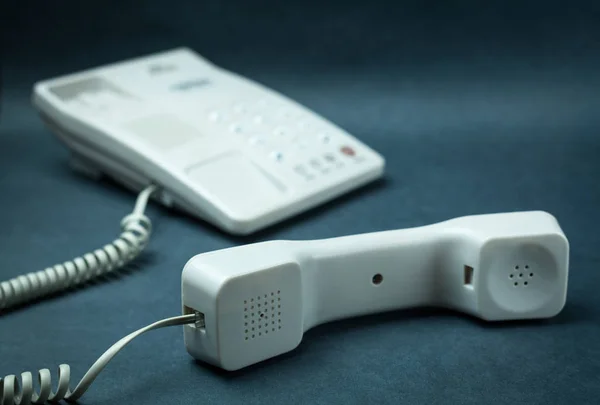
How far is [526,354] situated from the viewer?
44.4 inches

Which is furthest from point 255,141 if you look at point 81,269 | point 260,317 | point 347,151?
point 260,317

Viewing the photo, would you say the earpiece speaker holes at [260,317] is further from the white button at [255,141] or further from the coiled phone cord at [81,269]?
the white button at [255,141]

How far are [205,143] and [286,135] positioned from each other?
14 centimetres

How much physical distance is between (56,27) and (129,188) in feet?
1.93

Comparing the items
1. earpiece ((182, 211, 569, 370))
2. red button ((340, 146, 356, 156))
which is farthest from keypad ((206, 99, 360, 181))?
earpiece ((182, 211, 569, 370))

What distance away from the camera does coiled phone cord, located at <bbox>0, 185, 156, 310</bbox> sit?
4.05 ft

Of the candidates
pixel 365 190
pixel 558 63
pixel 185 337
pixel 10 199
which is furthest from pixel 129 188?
pixel 558 63

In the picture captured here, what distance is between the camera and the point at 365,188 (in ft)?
5.31

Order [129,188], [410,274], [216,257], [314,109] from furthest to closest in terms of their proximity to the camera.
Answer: [314,109]
[129,188]
[410,274]
[216,257]

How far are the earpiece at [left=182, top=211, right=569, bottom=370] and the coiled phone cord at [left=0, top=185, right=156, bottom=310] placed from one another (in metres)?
0.24

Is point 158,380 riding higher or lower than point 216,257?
lower

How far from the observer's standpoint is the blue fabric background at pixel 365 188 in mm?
1096

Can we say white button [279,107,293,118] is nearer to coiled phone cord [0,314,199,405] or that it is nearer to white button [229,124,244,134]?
white button [229,124,244,134]

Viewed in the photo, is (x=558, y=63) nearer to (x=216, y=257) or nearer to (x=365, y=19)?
(x=365, y=19)
